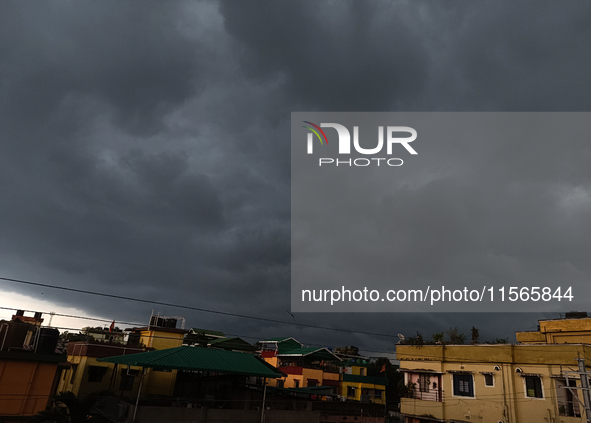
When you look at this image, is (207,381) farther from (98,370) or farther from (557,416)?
(557,416)

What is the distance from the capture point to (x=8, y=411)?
843 inches

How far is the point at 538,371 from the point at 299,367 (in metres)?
32.0

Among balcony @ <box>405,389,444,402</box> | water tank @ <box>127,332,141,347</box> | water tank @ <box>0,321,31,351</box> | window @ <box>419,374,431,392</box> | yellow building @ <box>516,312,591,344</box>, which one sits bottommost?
balcony @ <box>405,389,444,402</box>

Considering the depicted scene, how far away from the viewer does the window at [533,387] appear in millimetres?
30744

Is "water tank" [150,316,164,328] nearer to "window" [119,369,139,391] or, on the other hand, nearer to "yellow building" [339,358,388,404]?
"window" [119,369,139,391]

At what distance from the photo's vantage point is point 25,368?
22.3 m

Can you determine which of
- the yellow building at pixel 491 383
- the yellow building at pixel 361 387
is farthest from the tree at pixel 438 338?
the yellow building at pixel 361 387

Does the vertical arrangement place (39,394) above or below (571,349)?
below

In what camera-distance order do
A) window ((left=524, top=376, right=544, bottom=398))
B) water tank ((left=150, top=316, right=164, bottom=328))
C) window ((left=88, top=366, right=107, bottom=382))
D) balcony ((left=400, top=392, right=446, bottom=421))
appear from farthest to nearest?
water tank ((left=150, top=316, right=164, bottom=328)) → window ((left=88, top=366, right=107, bottom=382)) → balcony ((left=400, top=392, right=446, bottom=421)) → window ((left=524, top=376, right=544, bottom=398))

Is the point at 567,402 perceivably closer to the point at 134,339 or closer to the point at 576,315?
the point at 576,315

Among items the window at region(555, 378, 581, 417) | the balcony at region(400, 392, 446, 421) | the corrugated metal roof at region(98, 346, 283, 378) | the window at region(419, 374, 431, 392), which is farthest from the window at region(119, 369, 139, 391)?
the window at region(555, 378, 581, 417)

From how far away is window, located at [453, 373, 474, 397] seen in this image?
114 ft

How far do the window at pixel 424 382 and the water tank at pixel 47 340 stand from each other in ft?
104

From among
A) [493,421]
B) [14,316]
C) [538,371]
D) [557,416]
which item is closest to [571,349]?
[538,371]
